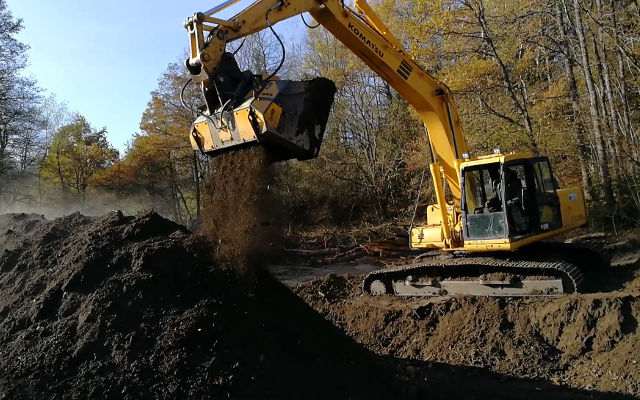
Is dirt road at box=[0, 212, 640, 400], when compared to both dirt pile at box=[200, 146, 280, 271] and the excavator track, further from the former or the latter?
the excavator track

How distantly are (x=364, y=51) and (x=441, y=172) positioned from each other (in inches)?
105

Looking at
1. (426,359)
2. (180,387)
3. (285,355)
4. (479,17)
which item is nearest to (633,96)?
(479,17)

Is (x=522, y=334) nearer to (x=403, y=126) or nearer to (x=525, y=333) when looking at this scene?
(x=525, y=333)

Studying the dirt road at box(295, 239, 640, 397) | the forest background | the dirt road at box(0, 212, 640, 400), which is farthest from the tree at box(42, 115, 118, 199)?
the dirt road at box(295, 239, 640, 397)

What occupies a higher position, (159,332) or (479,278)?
(159,332)

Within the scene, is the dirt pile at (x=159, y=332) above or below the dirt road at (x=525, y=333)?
above

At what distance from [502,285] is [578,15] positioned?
7564 mm

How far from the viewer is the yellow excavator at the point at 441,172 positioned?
5.69 meters

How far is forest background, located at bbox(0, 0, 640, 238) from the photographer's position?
1290cm

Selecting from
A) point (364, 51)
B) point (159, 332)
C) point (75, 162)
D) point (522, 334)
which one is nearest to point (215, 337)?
point (159, 332)

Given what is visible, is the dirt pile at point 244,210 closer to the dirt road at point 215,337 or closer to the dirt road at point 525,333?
the dirt road at point 215,337

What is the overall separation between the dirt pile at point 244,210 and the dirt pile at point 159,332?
23cm

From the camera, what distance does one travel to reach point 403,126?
23.6m

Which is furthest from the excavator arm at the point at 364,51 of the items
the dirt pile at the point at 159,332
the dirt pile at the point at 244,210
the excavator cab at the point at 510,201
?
the dirt pile at the point at 159,332
